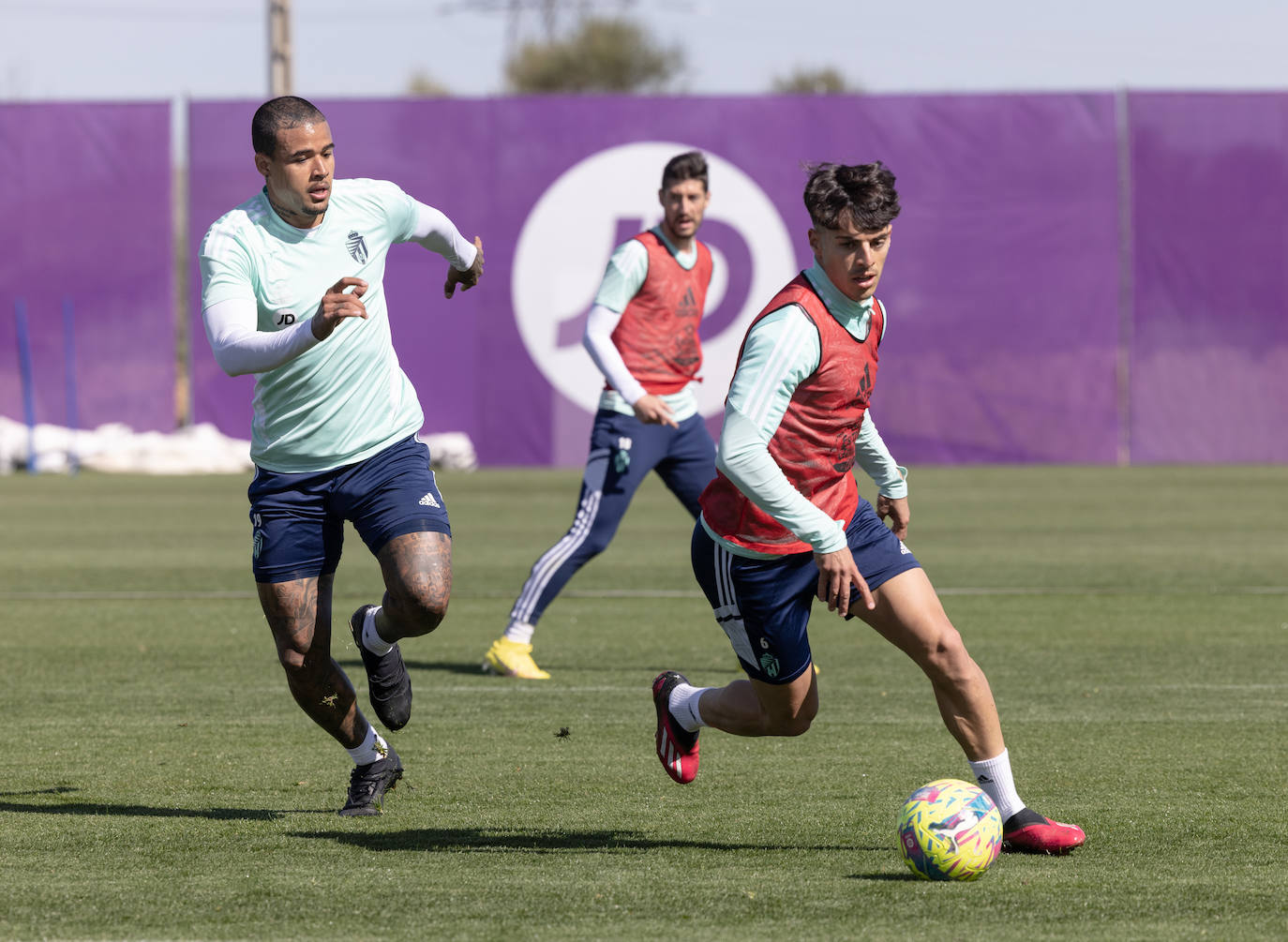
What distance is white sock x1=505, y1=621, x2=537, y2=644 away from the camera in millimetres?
9141

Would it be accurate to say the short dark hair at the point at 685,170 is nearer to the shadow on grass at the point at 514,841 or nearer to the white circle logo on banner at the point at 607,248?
the shadow on grass at the point at 514,841

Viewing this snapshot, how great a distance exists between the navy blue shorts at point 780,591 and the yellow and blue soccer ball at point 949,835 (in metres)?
0.60

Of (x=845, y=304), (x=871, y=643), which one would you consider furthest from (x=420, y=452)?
(x=871, y=643)

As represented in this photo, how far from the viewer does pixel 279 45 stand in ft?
89.5

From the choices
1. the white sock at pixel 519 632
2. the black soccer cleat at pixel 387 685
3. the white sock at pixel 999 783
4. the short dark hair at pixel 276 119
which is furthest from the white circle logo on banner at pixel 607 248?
the white sock at pixel 999 783

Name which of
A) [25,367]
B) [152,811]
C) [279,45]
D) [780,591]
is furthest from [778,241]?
[780,591]

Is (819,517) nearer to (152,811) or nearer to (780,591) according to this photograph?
(780,591)

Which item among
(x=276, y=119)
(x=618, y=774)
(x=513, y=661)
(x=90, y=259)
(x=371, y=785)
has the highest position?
(x=276, y=119)

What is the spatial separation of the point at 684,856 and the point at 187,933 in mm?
1499

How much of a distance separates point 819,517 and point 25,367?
22.6 meters

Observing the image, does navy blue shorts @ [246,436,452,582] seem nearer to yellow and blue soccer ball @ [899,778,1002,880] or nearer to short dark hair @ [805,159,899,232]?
short dark hair @ [805,159,899,232]

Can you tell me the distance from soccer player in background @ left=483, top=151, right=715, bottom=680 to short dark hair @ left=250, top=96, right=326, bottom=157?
322 centimetres

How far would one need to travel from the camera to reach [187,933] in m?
4.50

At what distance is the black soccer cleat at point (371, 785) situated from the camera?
5.99m
